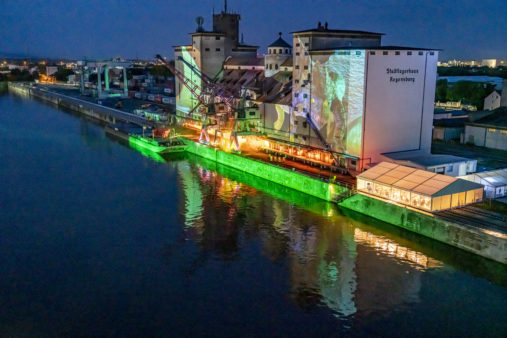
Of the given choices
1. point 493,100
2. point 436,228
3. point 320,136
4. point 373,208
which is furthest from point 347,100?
point 493,100

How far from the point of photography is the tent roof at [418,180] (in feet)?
54.2

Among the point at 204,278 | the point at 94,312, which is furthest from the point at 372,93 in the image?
the point at 94,312

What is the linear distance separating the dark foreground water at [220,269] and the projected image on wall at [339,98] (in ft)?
13.0

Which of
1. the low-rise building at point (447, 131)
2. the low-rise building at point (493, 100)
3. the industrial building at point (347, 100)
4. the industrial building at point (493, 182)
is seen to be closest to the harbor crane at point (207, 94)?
the industrial building at point (347, 100)

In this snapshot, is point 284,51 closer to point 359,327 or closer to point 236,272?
point 236,272

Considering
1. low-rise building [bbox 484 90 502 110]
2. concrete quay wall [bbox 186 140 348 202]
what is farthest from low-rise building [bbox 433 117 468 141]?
concrete quay wall [bbox 186 140 348 202]

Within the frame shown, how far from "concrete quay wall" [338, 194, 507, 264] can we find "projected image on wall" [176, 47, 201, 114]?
24.2m

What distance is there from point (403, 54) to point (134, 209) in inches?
577

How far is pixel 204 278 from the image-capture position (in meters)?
13.5

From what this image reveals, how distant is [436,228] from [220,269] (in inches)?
307

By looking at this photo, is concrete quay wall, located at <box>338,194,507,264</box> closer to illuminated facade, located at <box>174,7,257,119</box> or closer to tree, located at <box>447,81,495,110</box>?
illuminated facade, located at <box>174,7,257,119</box>

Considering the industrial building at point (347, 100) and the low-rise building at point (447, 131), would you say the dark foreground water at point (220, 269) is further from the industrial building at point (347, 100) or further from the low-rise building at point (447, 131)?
the low-rise building at point (447, 131)

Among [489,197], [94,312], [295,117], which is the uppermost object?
[295,117]

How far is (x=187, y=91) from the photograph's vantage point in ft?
137
